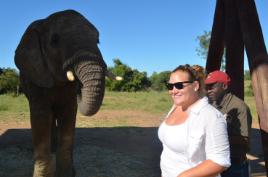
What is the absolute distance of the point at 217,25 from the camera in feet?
24.0

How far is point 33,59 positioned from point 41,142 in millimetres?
1071

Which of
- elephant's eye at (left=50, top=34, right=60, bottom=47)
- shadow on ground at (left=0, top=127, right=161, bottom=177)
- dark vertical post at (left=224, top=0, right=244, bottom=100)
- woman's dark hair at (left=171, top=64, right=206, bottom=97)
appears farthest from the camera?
shadow on ground at (left=0, top=127, right=161, bottom=177)

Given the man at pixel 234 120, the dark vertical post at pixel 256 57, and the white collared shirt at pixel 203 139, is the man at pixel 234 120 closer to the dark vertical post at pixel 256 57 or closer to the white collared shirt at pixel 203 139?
the white collared shirt at pixel 203 139

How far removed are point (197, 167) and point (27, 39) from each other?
4190 millimetres

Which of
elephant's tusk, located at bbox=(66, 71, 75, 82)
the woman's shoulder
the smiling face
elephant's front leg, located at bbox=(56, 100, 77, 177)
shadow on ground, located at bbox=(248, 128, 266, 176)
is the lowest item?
shadow on ground, located at bbox=(248, 128, 266, 176)

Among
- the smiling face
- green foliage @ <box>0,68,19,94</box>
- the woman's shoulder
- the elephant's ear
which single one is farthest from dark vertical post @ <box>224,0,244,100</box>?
green foliage @ <box>0,68,19,94</box>

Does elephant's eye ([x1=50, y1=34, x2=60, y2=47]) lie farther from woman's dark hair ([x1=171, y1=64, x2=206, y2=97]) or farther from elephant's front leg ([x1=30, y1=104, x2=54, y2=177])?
woman's dark hair ([x1=171, y1=64, x2=206, y2=97])

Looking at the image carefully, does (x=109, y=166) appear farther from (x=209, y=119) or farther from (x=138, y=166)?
(x=209, y=119)

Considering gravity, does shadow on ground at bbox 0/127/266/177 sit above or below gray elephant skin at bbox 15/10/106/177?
below

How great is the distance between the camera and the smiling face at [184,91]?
10.2ft

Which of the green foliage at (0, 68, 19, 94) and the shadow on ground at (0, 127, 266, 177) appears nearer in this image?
the shadow on ground at (0, 127, 266, 177)

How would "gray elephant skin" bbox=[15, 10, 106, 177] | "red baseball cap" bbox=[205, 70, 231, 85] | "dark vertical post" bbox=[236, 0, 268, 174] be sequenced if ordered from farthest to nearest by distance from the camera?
"dark vertical post" bbox=[236, 0, 268, 174]
"gray elephant skin" bbox=[15, 10, 106, 177]
"red baseball cap" bbox=[205, 70, 231, 85]

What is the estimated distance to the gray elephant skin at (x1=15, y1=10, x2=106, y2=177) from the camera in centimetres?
545

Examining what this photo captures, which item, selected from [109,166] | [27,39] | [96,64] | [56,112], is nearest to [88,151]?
[109,166]
